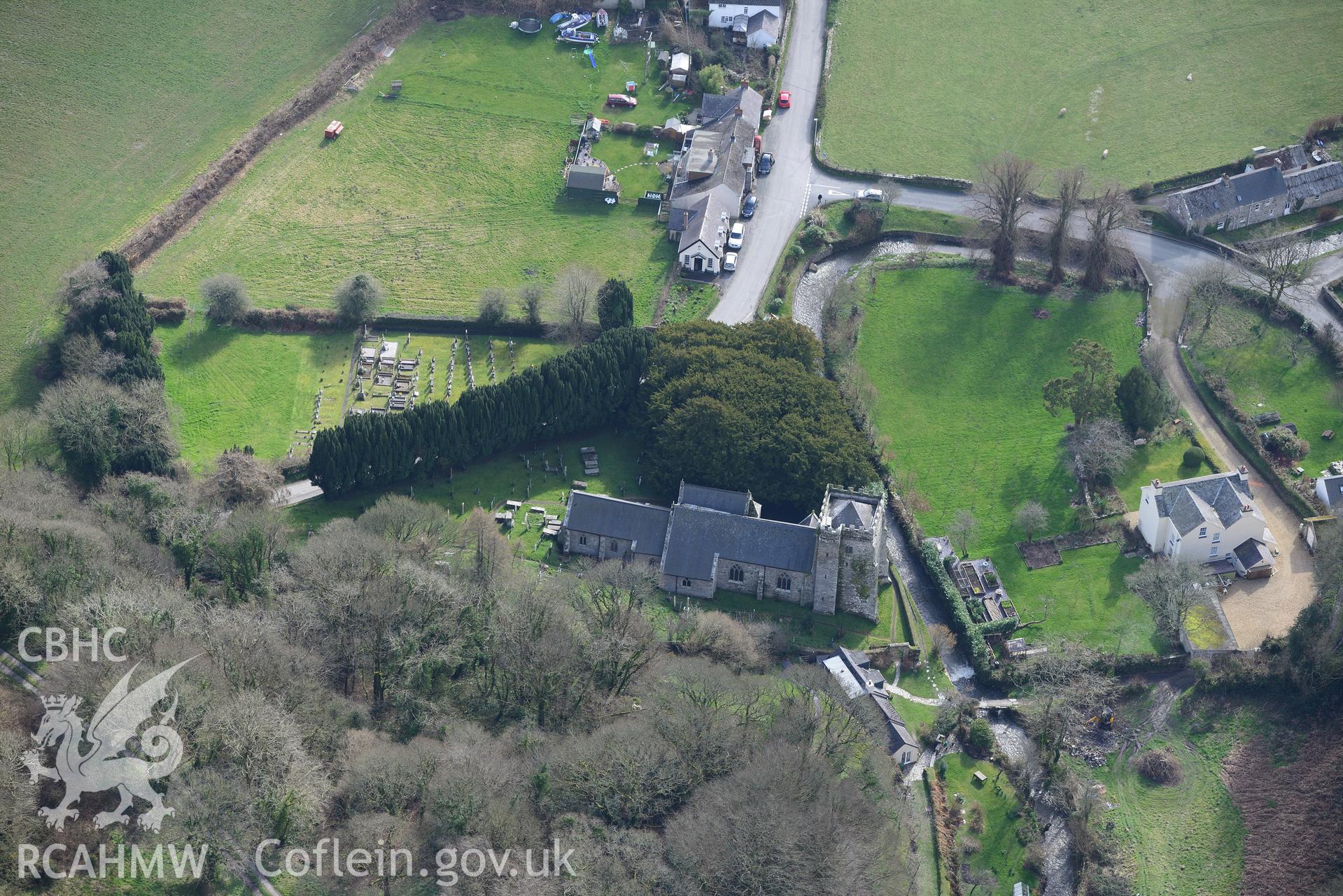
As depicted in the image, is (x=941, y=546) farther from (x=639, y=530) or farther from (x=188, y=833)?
(x=188, y=833)

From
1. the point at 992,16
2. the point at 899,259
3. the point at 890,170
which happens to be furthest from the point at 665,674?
the point at 992,16

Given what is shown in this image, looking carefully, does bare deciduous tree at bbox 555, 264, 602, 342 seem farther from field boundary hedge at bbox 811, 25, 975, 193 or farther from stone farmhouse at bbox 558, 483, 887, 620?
field boundary hedge at bbox 811, 25, 975, 193

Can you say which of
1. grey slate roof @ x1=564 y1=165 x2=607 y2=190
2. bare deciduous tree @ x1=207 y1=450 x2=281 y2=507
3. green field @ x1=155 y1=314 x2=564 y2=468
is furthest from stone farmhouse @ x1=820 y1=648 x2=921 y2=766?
grey slate roof @ x1=564 y1=165 x2=607 y2=190

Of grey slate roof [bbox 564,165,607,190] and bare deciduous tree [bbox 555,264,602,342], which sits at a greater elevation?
grey slate roof [bbox 564,165,607,190]

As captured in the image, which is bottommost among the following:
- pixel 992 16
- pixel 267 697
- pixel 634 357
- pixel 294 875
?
pixel 294 875

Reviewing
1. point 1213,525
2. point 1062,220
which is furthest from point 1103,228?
point 1213,525

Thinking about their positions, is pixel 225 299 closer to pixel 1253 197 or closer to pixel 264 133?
pixel 264 133
